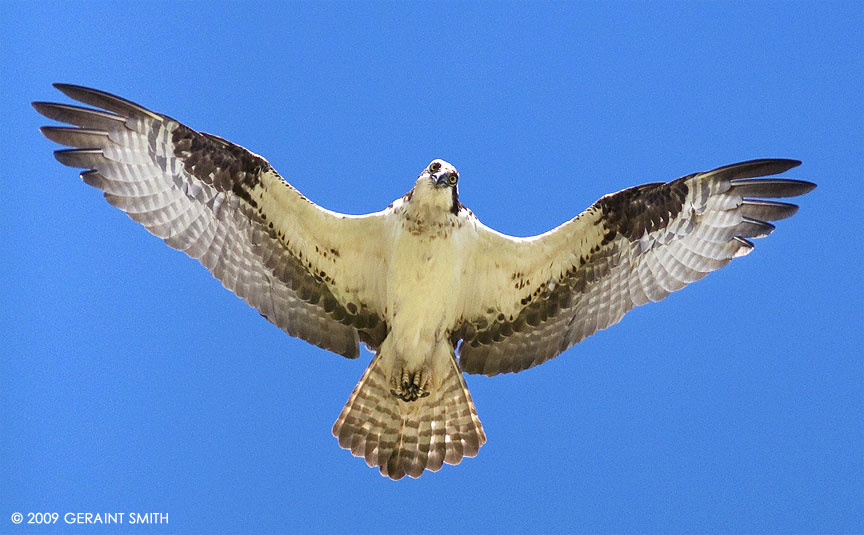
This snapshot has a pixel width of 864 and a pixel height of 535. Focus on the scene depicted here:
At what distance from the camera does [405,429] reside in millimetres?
8766

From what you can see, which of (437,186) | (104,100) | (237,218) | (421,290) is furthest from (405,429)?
(104,100)

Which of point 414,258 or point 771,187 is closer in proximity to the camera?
point 414,258

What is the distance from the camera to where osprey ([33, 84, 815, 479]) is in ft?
27.6

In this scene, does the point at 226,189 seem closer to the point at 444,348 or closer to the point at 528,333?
the point at 444,348

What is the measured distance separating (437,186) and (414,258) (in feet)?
1.96

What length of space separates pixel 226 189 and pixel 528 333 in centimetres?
265

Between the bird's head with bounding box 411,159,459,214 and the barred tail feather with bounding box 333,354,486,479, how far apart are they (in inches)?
58.1

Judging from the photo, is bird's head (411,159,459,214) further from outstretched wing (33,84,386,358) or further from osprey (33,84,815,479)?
outstretched wing (33,84,386,358)

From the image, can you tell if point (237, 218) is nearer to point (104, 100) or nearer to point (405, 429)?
point (104, 100)

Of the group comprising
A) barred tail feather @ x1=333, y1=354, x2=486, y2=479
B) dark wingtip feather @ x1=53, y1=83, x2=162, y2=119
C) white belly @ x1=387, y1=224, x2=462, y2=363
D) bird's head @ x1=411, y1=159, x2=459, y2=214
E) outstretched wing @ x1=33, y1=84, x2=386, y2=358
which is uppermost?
dark wingtip feather @ x1=53, y1=83, x2=162, y2=119

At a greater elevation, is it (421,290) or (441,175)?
(441,175)

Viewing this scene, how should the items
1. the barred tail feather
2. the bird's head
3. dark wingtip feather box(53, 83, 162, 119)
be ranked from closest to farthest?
1. dark wingtip feather box(53, 83, 162, 119)
2. the bird's head
3. the barred tail feather

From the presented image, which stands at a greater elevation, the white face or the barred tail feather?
the white face

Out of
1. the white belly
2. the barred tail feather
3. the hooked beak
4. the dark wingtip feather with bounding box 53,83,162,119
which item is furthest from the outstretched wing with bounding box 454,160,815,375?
the dark wingtip feather with bounding box 53,83,162,119
